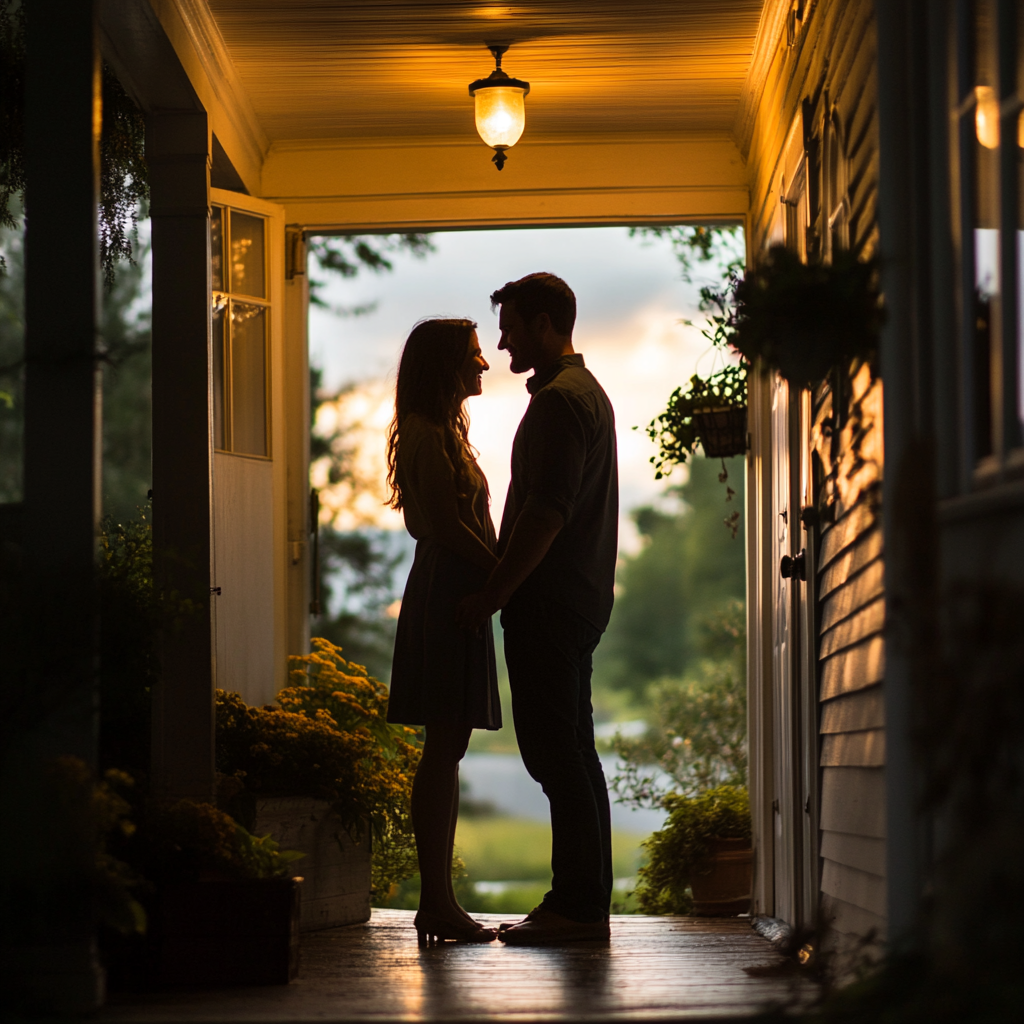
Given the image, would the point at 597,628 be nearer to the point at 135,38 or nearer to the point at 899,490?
the point at 899,490

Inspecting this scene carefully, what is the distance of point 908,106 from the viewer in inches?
96.6

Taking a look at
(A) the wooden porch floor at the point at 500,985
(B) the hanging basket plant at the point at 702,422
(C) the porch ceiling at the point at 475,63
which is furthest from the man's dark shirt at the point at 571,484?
(C) the porch ceiling at the point at 475,63

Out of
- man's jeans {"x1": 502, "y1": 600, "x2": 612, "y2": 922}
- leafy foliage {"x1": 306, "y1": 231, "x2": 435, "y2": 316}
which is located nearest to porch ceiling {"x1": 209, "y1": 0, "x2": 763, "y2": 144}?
man's jeans {"x1": 502, "y1": 600, "x2": 612, "y2": 922}

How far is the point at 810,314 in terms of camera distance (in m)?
2.50

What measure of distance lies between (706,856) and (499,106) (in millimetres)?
2833

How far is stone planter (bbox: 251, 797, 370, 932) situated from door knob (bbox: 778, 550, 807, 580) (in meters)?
1.69

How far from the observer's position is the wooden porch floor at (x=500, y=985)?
2.44 m

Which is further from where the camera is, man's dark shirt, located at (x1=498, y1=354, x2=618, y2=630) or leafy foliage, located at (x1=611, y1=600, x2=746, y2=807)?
leafy foliage, located at (x1=611, y1=600, x2=746, y2=807)

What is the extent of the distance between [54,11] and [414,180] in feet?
8.47

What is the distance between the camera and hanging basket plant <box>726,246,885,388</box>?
2.45m

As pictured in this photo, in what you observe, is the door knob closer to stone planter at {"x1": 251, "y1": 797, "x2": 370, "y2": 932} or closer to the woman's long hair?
the woman's long hair

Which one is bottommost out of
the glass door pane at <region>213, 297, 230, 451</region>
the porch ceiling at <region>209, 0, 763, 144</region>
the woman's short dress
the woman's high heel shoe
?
the woman's high heel shoe

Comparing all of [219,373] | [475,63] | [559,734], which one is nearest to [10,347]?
[219,373]

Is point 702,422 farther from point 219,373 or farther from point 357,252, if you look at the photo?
point 357,252
